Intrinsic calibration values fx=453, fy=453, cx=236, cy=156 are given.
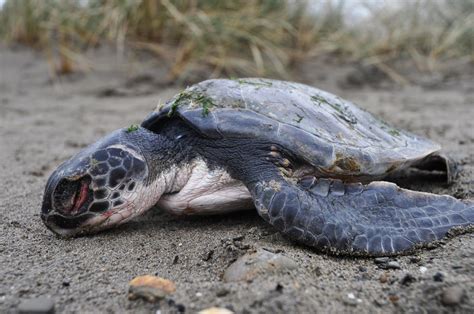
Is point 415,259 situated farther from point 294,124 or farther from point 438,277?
point 294,124

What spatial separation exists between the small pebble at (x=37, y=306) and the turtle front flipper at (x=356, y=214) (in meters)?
0.73

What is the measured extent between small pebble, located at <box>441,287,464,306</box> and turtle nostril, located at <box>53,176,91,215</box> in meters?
1.20

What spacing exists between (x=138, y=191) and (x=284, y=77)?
11.2ft

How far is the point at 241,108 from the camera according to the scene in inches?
72.7

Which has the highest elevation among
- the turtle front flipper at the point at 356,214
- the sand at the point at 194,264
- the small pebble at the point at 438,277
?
the turtle front flipper at the point at 356,214

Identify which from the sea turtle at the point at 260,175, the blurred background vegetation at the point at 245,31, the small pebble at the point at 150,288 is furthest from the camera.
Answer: the blurred background vegetation at the point at 245,31

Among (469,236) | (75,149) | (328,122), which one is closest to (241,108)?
(328,122)

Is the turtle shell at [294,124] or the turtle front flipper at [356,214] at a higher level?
the turtle shell at [294,124]

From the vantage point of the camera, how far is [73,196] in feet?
5.42

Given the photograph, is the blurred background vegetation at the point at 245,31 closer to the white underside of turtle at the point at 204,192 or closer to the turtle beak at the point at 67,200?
the white underside of turtle at the point at 204,192

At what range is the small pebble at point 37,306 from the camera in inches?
45.2

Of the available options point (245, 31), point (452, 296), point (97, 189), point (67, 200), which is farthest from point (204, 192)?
point (245, 31)

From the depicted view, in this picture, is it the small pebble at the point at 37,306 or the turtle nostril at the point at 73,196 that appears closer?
the small pebble at the point at 37,306

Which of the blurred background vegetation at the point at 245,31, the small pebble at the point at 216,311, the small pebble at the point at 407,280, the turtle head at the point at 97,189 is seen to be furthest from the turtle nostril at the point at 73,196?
the blurred background vegetation at the point at 245,31
